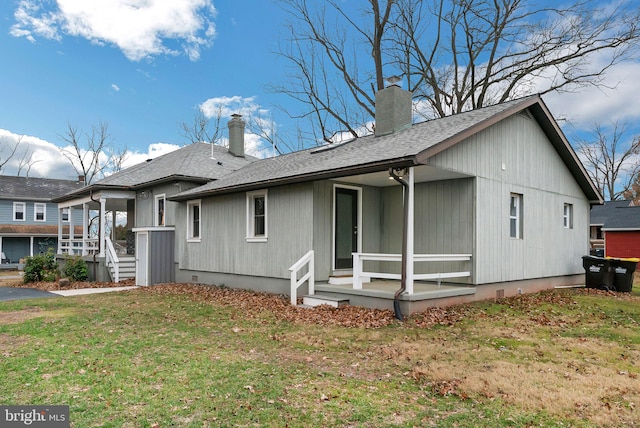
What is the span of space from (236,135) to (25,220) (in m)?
20.0

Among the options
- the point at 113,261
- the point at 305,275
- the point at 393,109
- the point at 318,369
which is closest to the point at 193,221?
the point at 113,261

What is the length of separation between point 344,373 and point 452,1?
21914 millimetres

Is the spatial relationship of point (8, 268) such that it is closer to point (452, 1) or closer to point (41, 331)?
point (41, 331)

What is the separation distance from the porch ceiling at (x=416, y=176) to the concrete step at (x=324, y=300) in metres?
2.74

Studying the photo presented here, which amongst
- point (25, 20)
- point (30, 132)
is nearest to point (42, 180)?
point (30, 132)

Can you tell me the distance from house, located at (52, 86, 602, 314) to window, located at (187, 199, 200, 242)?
296 millimetres

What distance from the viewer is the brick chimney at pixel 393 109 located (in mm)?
11547

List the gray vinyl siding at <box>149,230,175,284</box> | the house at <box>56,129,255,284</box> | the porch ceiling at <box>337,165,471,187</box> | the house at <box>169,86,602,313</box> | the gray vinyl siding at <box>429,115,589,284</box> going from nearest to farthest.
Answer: the house at <box>169,86,602,313</box> → the porch ceiling at <box>337,165,471,187</box> → the gray vinyl siding at <box>429,115,589,284</box> → the gray vinyl siding at <box>149,230,175,284</box> → the house at <box>56,129,255,284</box>

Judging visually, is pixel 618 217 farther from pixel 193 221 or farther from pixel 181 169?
pixel 181 169

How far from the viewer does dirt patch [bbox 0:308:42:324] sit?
26.5ft

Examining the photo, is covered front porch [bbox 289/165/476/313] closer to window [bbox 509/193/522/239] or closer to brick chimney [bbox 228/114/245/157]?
window [bbox 509/193/522/239]

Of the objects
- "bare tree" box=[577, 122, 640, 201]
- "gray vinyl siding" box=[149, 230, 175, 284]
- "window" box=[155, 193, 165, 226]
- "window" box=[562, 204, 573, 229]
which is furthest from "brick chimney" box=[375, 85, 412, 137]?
"bare tree" box=[577, 122, 640, 201]

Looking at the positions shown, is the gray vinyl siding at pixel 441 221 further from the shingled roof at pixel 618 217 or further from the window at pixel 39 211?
the window at pixel 39 211

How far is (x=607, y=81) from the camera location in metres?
20.2
